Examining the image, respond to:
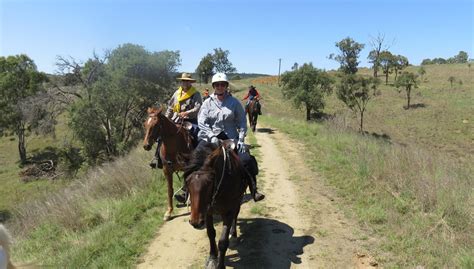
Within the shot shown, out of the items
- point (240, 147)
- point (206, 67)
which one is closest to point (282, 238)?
point (240, 147)

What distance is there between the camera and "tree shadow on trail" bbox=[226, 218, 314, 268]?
603 cm

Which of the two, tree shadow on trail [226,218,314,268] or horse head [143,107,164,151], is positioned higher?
horse head [143,107,164,151]

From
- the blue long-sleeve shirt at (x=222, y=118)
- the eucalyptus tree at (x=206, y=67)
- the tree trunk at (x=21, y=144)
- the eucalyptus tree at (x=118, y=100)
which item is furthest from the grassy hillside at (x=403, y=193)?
the eucalyptus tree at (x=206, y=67)

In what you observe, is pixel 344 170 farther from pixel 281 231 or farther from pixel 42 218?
pixel 42 218

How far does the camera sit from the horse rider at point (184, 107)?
8156 mm

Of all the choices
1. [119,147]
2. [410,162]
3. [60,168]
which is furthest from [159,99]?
[410,162]

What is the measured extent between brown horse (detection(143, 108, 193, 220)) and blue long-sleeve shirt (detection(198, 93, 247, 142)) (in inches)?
48.2

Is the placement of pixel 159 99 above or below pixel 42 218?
above

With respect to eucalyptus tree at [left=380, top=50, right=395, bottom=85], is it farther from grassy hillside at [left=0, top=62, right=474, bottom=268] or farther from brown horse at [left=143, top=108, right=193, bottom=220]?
brown horse at [left=143, top=108, right=193, bottom=220]

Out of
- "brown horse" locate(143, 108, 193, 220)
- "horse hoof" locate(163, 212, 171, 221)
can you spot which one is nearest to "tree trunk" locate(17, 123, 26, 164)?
"horse hoof" locate(163, 212, 171, 221)

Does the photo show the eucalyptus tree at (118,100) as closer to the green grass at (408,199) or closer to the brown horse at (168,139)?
the green grass at (408,199)

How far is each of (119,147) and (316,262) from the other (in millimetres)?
24037

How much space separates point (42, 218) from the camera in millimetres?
9719

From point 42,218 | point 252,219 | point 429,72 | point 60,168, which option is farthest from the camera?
point 429,72
